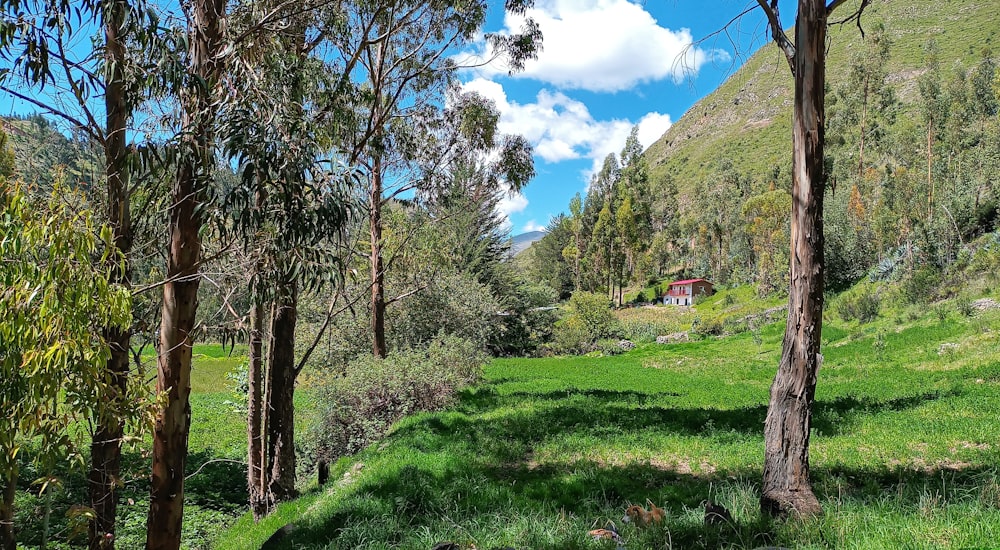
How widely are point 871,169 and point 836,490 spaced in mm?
49688

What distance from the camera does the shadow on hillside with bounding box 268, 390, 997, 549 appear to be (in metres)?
4.05

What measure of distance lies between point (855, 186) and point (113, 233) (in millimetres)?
47488

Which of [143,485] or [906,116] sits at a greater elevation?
[906,116]

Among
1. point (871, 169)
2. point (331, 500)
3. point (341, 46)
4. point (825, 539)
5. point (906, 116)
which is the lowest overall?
point (331, 500)

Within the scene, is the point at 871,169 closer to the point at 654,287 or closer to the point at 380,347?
the point at 654,287

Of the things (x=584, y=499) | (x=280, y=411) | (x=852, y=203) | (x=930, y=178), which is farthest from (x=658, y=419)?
(x=852, y=203)

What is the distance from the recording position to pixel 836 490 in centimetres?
502

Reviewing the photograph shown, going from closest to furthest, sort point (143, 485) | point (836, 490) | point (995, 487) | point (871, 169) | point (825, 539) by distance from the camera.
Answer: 1. point (825, 539)
2. point (995, 487)
3. point (836, 490)
4. point (143, 485)
5. point (871, 169)

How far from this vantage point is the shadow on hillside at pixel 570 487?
4.05 m

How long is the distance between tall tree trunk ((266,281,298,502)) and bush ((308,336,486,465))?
2.01 metres

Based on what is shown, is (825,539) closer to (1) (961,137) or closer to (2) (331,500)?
(2) (331,500)

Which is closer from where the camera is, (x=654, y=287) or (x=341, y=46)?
(x=341, y=46)

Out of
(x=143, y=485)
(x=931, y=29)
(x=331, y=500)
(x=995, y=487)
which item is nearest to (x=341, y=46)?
(x=331, y=500)

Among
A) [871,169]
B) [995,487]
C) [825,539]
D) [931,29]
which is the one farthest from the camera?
[931,29]
